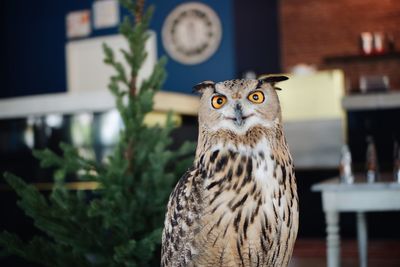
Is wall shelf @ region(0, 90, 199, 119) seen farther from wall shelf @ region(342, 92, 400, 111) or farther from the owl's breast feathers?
the owl's breast feathers

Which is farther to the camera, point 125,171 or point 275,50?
point 275,50

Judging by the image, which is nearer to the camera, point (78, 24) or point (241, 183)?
point (241, 183)

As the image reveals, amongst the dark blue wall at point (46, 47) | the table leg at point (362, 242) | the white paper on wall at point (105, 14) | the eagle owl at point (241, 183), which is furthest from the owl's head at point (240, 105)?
the white paper on wall at point (105, 14)

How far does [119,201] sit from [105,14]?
5397mm

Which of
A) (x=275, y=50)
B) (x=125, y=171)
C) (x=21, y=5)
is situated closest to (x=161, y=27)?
(x=275, y=50)

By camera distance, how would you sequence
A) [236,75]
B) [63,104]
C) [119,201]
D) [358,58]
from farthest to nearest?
[358,58], [236,75], [63,104], [119,201]

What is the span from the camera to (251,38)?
6.64m

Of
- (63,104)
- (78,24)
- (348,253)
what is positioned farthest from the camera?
(78,24)

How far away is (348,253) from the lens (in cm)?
462

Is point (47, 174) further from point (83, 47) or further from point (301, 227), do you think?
point (83, 47)

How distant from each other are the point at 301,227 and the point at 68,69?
11.9 feet

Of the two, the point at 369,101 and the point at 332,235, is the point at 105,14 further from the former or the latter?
the point at 332,235

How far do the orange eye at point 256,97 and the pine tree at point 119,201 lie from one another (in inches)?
31.1

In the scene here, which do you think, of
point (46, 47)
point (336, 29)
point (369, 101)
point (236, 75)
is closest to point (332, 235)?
point (369, 101)
